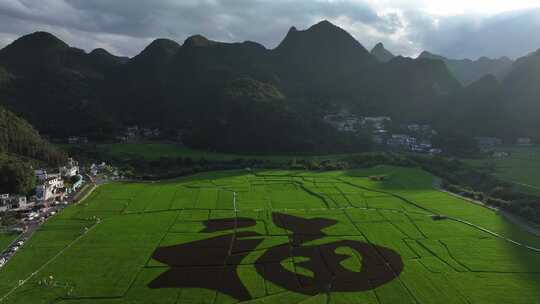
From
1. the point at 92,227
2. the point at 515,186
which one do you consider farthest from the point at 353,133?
the point at 92,227

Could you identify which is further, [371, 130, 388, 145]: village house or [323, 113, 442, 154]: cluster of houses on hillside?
[371, 130, 388, 145]: village house

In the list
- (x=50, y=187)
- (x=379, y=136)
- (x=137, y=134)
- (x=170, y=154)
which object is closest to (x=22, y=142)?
(x=50, y=187)

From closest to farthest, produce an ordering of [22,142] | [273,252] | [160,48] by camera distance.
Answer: [273,252], [22,142], [160,48]

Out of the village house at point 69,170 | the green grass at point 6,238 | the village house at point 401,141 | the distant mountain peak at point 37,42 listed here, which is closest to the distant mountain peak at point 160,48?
the distant mountain peak at point 37,42

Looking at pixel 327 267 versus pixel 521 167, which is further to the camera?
pixel 521 167

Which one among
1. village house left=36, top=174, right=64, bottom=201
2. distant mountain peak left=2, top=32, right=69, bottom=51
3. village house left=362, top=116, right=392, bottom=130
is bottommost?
village house left=36, top=174, right=64, bottom=201

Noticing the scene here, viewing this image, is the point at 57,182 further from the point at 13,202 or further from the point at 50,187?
the point at 13,202

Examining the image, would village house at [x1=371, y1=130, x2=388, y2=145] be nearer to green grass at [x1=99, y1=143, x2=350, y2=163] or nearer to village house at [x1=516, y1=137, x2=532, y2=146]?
green grass at [x1=99, y1=143, x2=350, y2=163]

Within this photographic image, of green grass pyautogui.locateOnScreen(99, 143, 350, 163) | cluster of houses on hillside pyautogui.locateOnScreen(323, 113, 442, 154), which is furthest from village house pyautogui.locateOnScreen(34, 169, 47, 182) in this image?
cluster of houses on hillside pyautogui.locateOnScreen(323, 113, 442, 154)
